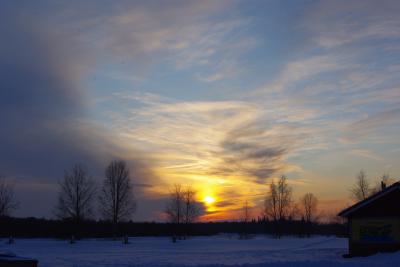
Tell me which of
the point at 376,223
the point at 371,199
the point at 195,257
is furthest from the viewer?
the point at 195,257

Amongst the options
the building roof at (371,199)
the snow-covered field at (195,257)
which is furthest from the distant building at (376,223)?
the snow-covered field at (195,257)

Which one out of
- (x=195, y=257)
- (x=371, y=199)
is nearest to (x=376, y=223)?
(x=371, y=199)

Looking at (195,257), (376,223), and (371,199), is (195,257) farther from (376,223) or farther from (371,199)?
(371,199)

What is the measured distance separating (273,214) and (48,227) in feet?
187

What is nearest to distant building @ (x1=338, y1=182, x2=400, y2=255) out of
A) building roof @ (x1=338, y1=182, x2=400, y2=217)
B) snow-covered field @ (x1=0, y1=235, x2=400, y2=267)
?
building roof @ (x1=338, y1=182, x2=400, y2=217)

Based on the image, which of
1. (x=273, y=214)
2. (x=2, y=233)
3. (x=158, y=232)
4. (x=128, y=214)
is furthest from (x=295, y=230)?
(x=2, y=233)

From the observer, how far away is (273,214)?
123250 millimetres

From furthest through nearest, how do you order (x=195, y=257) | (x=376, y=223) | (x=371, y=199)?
(x=195, y=257)
(x=371, y=199)
(x=376, y=223)

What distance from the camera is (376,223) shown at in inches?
1475

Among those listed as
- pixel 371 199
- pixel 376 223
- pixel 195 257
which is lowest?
pixel 195 257

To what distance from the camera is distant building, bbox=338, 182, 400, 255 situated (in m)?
36.5

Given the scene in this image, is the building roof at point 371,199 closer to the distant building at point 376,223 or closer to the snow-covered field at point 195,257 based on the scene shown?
the distant building at point 376,223

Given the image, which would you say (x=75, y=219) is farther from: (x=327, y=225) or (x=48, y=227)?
(x=327, y=225)

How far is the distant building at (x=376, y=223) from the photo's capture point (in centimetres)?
3653
